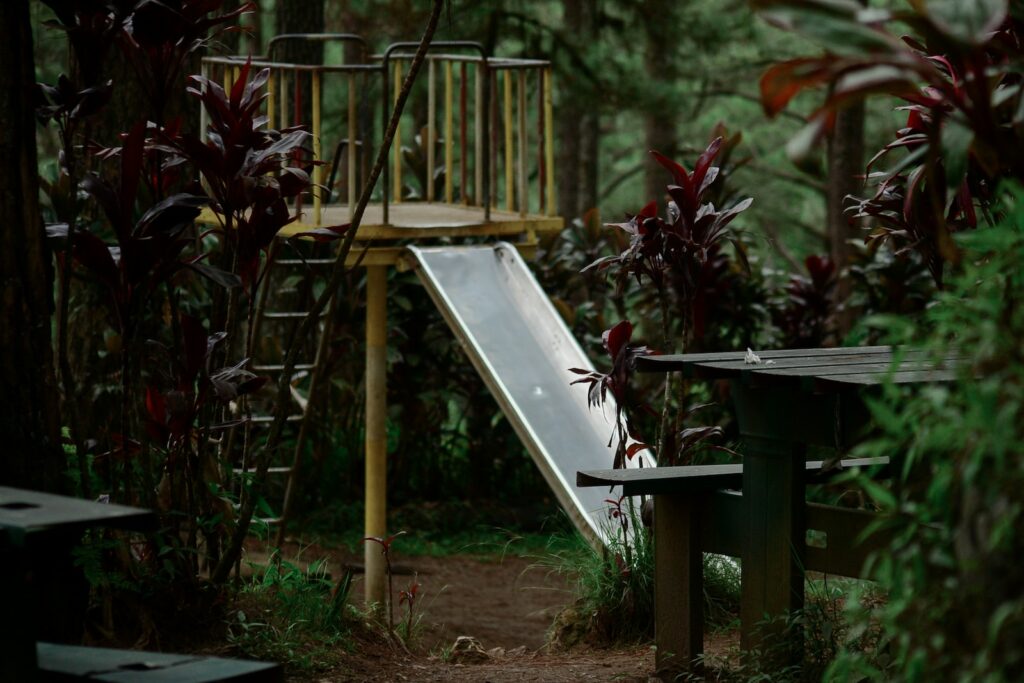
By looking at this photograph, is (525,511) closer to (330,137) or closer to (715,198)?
(715,198)

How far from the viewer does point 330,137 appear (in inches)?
653

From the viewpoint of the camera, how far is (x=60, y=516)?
96.6 inches

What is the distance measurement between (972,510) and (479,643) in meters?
3.17

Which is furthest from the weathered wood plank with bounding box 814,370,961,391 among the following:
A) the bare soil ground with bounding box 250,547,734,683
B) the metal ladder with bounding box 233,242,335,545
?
the metal ladder with bounding box 233,242,335,545

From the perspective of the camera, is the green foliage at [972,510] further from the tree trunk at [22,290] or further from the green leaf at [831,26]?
the tree trunk at [22,290]

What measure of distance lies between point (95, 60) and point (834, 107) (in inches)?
99.6

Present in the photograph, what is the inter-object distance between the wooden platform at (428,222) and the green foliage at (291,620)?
6.46 ft

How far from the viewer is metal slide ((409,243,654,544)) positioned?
6.18 meters

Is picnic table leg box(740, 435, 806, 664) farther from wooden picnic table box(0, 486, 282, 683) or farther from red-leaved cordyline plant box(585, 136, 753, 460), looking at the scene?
wooden picnic table box(0, 486, 282, 683)

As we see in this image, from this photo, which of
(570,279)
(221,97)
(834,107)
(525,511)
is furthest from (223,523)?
(570,279)

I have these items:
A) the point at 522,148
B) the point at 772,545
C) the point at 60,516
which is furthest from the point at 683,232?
the point at 522,148

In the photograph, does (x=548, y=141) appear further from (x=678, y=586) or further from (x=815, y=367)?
(x=815, y=367)

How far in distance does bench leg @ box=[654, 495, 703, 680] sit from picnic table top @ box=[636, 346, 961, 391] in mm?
510

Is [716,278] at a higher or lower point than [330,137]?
lower
